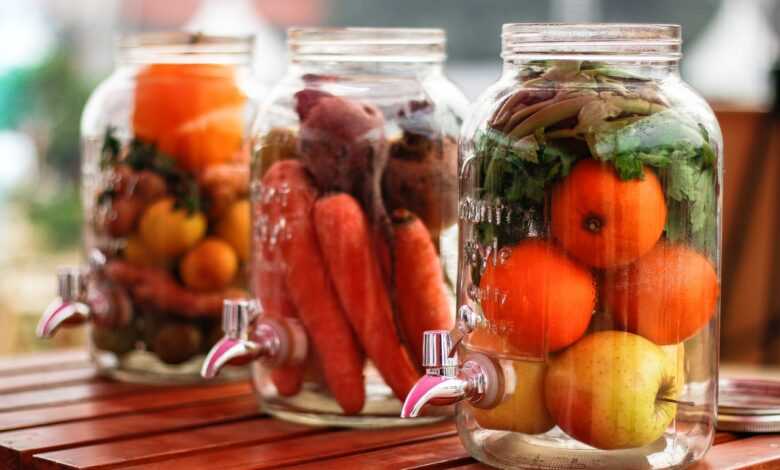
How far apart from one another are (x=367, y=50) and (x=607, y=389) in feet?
1.18

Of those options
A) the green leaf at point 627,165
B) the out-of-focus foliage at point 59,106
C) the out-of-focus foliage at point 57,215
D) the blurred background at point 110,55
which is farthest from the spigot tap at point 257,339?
the out-of-focus foliage at point 59,106

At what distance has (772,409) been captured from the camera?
103 cm

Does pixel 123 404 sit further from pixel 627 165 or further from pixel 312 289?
pixel 627 165

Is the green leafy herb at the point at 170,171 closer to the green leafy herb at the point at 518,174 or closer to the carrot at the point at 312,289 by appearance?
the carrot at the point at 312,289

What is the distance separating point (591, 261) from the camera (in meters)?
0.85

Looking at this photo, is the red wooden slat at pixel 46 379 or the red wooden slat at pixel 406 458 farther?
the red wooden slat at pixel 46 379

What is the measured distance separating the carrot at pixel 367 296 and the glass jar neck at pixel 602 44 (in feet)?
0.64

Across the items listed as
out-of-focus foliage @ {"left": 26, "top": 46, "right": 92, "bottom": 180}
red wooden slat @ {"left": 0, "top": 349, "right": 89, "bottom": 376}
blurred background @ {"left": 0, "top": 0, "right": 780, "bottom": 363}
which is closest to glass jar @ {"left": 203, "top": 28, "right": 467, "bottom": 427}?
red wooden slat @ {"left": 0, "top": 349, "right": 89, "bottom": 376}

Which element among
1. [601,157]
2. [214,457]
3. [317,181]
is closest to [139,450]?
[214,457]

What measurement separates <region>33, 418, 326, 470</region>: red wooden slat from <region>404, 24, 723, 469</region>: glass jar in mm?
182

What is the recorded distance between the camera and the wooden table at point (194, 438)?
93cm

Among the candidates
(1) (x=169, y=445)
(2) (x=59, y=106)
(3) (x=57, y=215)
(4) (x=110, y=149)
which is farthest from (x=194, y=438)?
(2) (x=59, y=106)

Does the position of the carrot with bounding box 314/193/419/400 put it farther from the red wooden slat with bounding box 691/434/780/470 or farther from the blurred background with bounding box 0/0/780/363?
the blurred background with bounding box 0/0/780/363

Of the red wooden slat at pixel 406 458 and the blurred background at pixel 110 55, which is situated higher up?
the blurred background at pixel 110 55
